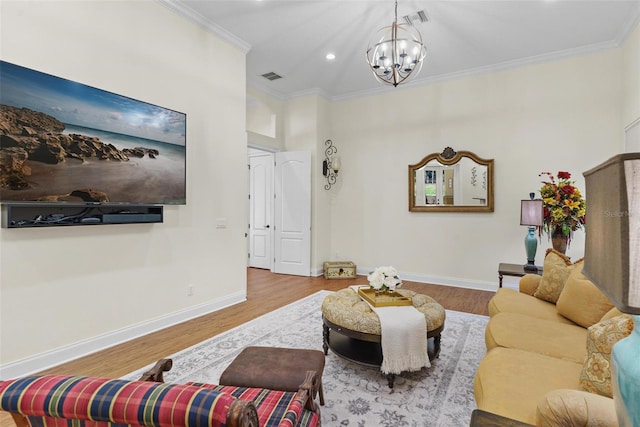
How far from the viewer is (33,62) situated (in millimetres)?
2506

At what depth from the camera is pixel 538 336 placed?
2.08 metres

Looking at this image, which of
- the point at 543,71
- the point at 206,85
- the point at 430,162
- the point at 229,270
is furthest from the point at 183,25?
the point at 543,71

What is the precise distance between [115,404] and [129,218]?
8.87 feet

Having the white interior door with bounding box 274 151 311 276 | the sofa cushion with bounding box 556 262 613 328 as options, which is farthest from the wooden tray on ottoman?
the white interior door with bounding box 274 151 311 276

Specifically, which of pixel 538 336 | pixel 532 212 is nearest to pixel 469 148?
pixel 532 212

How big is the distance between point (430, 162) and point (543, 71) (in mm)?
1979

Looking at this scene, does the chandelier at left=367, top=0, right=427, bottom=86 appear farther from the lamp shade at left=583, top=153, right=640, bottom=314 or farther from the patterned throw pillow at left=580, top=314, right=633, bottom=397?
the lamp shade at left=583, top=153, right=640, bottom=314

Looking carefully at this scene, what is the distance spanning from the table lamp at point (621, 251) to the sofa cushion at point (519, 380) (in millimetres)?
796

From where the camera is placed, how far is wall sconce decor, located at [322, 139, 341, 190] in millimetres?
6312

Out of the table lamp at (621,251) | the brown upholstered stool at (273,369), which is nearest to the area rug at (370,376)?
the brown upholstered stool at (273,369)

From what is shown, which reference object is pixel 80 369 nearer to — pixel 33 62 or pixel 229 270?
pixel 229 270

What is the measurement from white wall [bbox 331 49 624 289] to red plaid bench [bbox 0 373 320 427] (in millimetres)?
5109

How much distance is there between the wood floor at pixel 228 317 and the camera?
265cm

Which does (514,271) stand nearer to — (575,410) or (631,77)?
(631,77)
